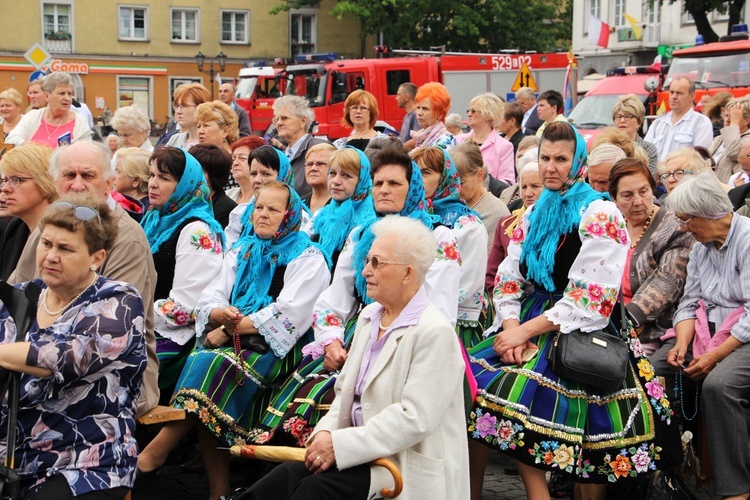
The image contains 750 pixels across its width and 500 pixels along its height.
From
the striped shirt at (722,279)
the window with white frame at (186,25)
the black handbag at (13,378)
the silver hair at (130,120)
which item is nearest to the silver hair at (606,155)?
the striped shirt at (722,279)

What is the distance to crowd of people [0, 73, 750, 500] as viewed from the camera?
393 cm

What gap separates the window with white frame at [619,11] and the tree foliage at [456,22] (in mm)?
3496

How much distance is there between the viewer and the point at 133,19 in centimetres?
4709

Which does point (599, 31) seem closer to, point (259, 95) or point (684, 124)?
point (259, 95)

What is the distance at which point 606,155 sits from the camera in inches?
260

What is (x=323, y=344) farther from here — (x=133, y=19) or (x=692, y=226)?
(x=133, y=19)

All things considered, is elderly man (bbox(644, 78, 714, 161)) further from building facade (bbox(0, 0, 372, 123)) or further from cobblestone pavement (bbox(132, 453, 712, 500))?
building facade (bbox(0, 0, 372, 123))

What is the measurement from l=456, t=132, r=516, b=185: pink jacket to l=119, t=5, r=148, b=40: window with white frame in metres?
39.9

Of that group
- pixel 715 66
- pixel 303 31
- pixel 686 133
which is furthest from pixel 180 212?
pixel 303 31

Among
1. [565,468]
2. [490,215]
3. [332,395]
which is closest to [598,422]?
[565,468]

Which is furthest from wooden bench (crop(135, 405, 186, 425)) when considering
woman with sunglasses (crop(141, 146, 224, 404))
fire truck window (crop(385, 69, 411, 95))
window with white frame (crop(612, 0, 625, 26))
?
window with white frame (crop(612, 0, 625, 26))

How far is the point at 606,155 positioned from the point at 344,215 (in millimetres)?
1760

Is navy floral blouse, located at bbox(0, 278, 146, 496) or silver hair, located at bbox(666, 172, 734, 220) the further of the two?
silver hair, located at bbox(666, 172, 734, 220)

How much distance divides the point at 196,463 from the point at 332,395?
1.93 meters
